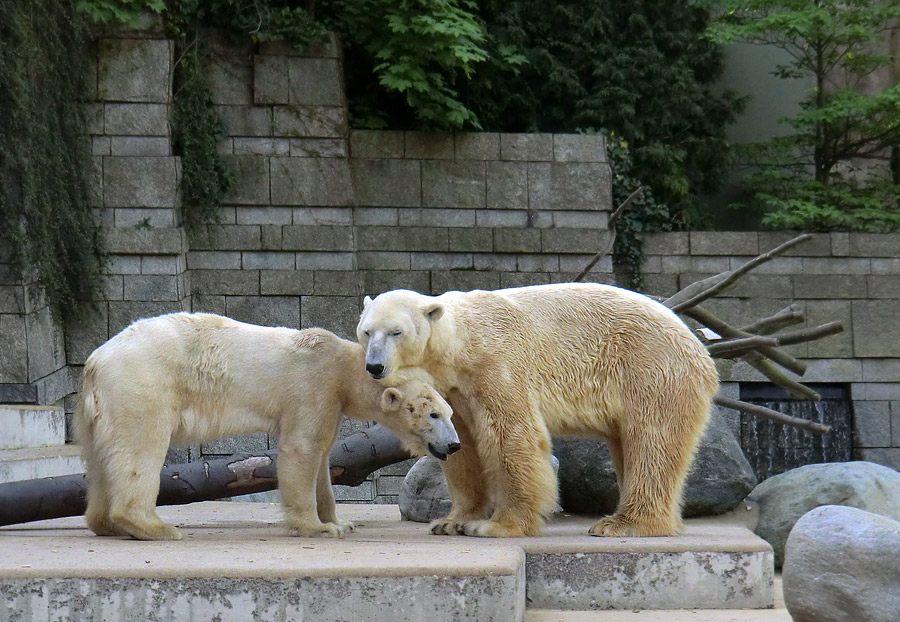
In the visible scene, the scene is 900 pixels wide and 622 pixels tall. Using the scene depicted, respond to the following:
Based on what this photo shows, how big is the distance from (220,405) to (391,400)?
2.50ft

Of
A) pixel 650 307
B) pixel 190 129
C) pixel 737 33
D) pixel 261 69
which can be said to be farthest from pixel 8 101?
pixel 737 33

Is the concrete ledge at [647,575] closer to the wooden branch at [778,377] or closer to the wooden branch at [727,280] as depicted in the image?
the wooden branch at [727,280]

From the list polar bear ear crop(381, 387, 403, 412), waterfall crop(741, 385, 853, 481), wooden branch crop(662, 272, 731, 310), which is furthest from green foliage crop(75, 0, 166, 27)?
waterfall crop(741, 385, 853, 481)

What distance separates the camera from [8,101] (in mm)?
8453

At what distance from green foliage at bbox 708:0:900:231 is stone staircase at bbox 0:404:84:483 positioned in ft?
28.2

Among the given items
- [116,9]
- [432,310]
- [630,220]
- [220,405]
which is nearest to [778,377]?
[432,310]

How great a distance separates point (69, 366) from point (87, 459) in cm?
562

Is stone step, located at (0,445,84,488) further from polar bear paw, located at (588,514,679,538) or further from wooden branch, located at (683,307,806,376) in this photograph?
wooden branch, located at (683,307,806,376)

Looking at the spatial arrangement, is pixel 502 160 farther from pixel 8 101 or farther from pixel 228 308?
pixel 8 101

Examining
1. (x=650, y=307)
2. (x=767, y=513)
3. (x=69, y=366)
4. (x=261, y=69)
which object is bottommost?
(x=767, y=513)

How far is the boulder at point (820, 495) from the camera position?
636 cm

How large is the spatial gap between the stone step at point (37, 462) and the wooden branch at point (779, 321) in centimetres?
478

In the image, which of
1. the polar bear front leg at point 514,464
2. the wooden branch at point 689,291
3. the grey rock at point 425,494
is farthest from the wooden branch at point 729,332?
the polar bear front leg at point 514,464

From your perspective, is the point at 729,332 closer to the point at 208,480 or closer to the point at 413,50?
the point at 208,480
